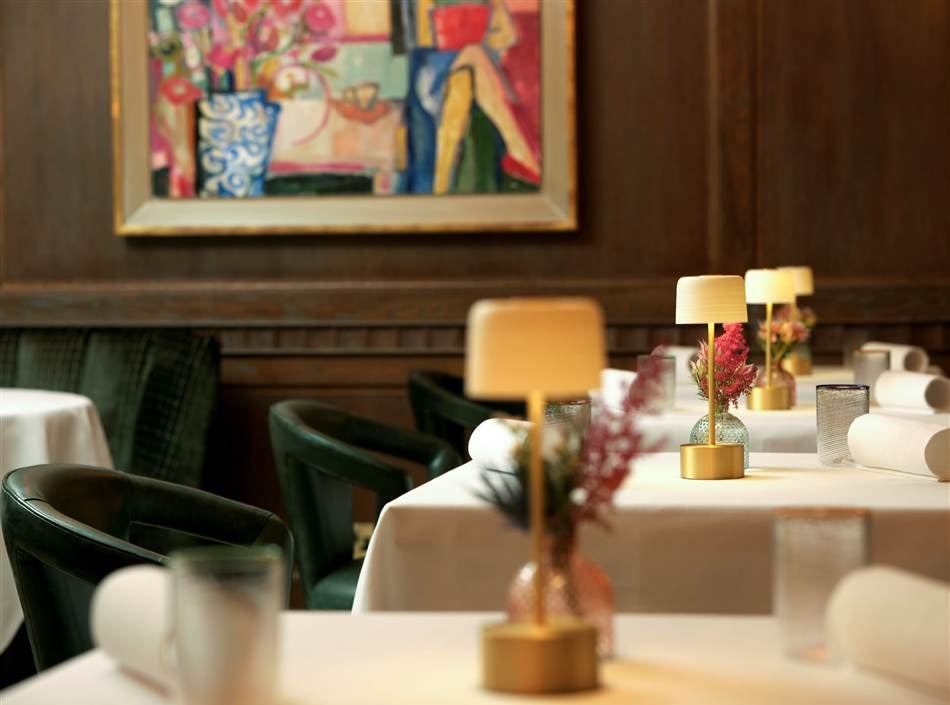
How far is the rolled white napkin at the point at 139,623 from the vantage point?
1.36m

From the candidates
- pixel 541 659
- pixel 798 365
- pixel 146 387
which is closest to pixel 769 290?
pixel 798 365

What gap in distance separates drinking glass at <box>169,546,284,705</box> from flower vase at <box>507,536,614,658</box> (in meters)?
0.27

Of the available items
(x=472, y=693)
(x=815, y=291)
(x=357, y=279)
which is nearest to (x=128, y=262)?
(x=357, y=279)

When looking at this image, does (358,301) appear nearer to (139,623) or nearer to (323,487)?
(323,487)

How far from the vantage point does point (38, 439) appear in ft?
13.2

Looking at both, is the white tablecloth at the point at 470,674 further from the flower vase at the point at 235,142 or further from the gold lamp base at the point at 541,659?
the flower vase at the point at 235,142

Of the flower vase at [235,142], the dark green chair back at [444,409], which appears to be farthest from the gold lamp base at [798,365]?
the flower vase at [235,142]

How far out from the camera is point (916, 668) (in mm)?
1333

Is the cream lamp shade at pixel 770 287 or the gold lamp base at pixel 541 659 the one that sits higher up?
the cream lamp shade at pixel 770 287

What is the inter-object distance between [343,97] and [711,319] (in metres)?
3.66

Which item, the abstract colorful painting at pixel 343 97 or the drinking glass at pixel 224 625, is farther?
the abstract colorful painting at pixel 343 97

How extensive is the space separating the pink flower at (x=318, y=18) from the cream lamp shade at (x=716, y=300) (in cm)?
371

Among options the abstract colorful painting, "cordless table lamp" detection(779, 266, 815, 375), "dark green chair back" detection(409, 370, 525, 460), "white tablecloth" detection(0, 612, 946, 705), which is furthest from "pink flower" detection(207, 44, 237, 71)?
"white tablecloth" detection(0, 612, 946, 705)

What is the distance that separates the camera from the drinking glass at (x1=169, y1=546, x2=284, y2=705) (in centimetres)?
120
